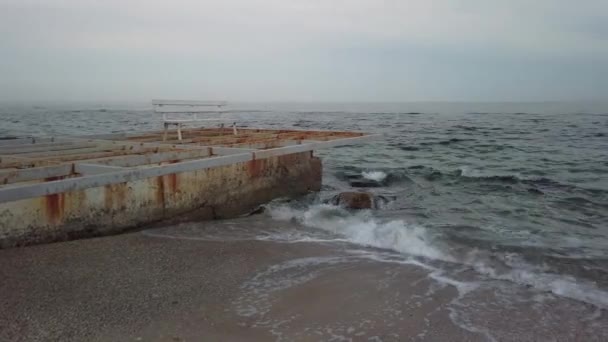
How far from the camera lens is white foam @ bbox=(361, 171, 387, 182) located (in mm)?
13305

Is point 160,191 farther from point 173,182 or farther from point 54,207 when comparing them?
point 54,207

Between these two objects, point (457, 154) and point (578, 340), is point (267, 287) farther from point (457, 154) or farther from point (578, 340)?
point (457, 154)

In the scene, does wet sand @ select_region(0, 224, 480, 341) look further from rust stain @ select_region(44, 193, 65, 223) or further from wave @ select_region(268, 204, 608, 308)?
wave @ select_region(268, 204, 608, 308)

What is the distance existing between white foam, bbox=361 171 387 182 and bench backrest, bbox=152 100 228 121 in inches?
173

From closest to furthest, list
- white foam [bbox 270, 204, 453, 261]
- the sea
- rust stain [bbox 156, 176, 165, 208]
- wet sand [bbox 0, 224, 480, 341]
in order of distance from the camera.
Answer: wet sand [bbox 0, 224, 480, 341]
the sea
rust stain [bbox 156, 176, 165, 208]
white foam [bbox 270, 204, 453, 261]

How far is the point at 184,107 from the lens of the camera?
1135 centimetres

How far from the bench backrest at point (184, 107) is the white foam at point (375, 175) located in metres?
4.40

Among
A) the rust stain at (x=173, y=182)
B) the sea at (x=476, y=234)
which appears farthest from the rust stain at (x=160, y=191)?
the sea at (x=476, y=234)

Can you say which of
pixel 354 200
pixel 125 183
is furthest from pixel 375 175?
pixel 125 183

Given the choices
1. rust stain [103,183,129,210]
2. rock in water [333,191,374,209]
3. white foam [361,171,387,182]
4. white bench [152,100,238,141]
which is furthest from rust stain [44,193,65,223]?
white foam [361,171,387,182]

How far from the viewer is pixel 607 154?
58.3ft

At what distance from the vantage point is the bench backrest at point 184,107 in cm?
1041

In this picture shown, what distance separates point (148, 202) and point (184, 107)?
5.34 meters

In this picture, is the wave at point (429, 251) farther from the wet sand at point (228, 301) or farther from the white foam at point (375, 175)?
the white foam at point (375, 175)
